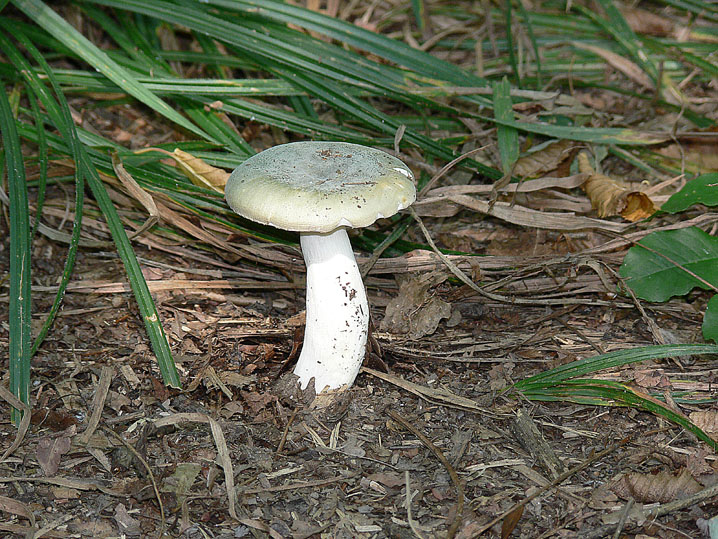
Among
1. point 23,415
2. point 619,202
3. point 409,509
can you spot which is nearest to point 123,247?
point 23,415

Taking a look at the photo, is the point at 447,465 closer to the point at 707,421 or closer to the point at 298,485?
the point at 298,485

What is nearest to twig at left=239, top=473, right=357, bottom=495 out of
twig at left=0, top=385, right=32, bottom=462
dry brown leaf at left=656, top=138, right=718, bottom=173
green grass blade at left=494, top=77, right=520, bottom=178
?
twig at left=0, top=385, right=32, bottom=462

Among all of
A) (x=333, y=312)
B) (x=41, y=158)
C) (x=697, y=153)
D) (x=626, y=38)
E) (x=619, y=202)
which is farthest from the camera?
(x=626, y=38)

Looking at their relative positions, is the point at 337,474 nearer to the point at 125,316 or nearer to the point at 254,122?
the point at 125,316

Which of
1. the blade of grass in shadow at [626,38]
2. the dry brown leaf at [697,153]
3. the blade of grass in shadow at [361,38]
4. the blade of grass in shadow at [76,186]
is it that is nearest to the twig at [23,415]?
the blade of grass in shadow at [76,186]

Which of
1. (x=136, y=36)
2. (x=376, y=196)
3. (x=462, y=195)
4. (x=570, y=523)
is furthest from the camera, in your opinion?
(x=136, y=36)

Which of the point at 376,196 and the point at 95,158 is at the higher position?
the point at 376,196

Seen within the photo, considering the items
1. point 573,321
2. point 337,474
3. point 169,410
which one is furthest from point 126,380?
point 573,321

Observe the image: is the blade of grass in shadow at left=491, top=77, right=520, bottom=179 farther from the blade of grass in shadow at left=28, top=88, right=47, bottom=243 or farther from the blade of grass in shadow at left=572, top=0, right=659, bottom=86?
the blade of grass in shadow at left=28, top=88, right=47, bottom=243
